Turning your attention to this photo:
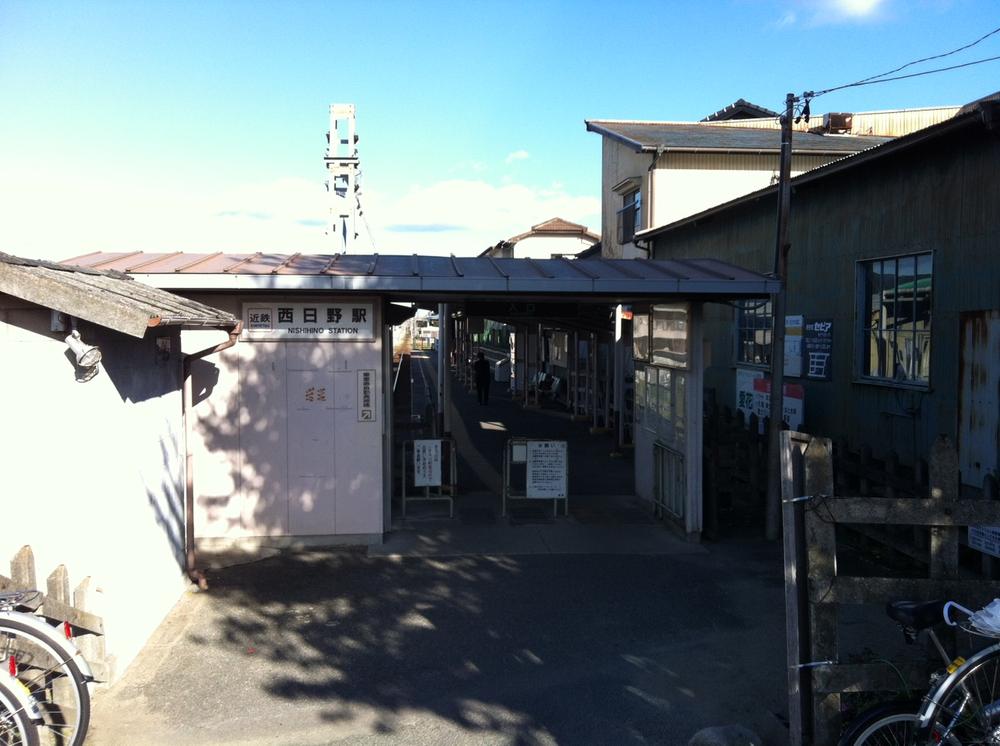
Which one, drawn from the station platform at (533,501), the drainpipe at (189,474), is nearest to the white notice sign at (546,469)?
the station platform at (533,501)

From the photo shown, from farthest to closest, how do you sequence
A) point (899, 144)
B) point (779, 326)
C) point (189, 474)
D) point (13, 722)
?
point (779, 326) < point (899, 144) < point (189, 474) < point (13, 722)

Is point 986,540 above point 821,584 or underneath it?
underneath

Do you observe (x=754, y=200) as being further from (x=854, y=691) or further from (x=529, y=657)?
(x=854, y=691)

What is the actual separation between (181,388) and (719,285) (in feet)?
17.7

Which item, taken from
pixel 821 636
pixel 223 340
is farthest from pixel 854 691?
pixel 223 340

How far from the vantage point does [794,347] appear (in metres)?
12.7

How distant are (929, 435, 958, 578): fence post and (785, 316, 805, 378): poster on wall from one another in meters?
8.58

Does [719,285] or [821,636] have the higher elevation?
[719,285]

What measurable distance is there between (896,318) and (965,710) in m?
7.28

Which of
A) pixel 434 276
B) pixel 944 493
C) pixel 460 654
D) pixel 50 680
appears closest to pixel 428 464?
pixel 434 276

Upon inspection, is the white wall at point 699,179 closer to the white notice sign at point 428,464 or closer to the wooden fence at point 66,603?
the white notice sign at point 428,464

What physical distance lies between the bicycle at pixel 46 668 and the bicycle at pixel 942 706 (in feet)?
12.4

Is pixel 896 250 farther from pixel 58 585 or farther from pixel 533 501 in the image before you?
pixel 58 585

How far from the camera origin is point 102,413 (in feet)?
18.8
